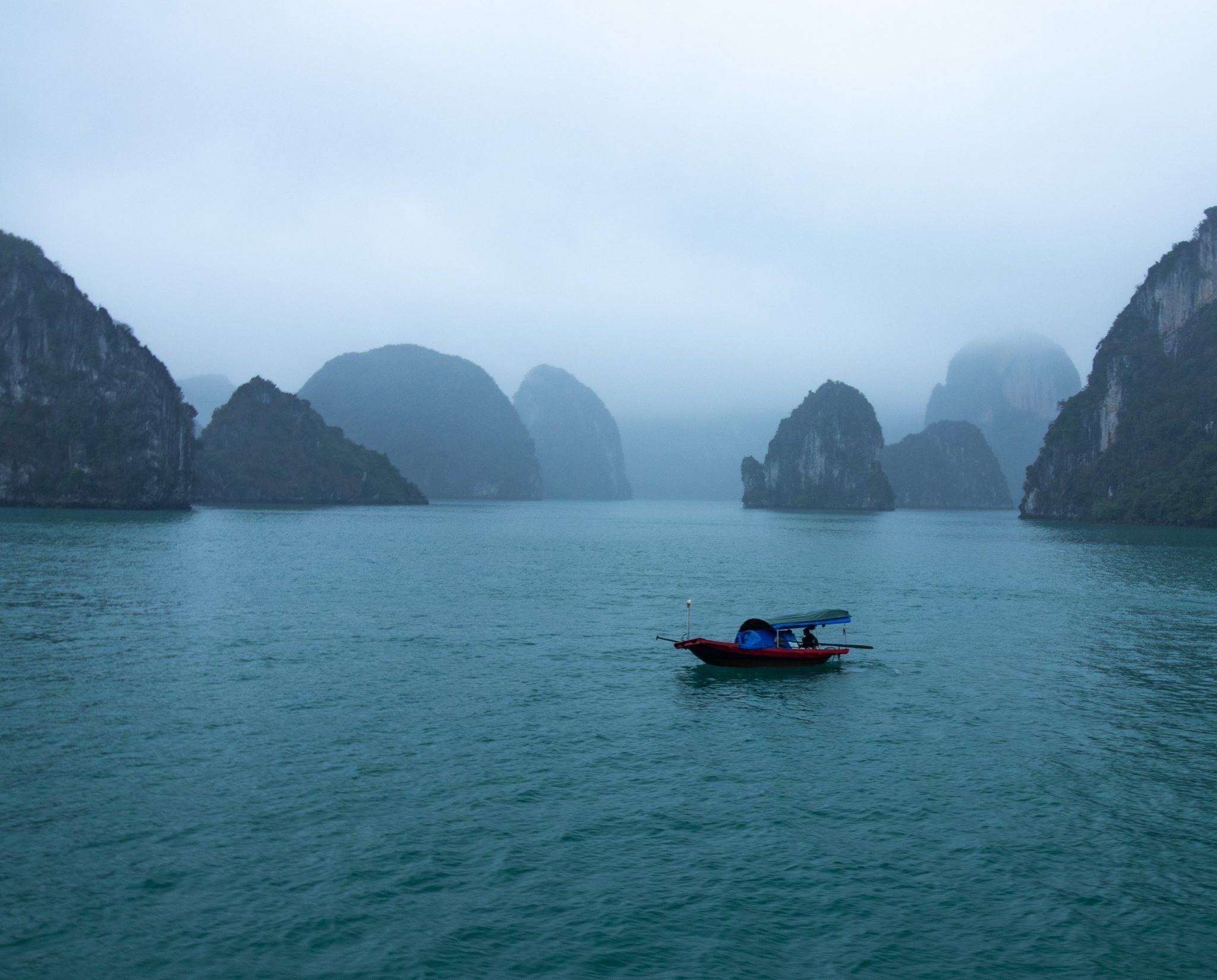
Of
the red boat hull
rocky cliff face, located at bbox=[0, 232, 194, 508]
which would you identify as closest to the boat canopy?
the red boat hull

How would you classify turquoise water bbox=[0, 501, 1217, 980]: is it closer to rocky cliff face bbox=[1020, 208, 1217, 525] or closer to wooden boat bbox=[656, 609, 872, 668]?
wooden boat bbox=[656, 609, 872, 668]

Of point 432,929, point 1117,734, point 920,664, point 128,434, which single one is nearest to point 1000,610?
point 920,664

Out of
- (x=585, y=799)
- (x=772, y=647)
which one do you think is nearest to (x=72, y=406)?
(x=772, y=647)

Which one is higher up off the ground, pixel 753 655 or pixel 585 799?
pixel 753 655

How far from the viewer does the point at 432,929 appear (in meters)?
15.1

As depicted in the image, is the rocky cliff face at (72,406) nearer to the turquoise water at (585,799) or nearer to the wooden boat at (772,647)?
the turquoise water at (585,799)

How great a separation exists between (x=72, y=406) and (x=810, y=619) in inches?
7026

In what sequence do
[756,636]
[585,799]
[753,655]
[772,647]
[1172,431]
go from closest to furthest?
[585,799] → [753,655] → [756,636] → [772,647] → [1172,431]

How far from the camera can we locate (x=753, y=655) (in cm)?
3712

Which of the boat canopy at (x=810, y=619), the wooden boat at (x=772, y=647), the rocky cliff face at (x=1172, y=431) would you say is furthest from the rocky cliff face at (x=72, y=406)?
the rocky cliff face at (x=1172, y=431)

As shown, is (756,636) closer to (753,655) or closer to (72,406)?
(753,655)

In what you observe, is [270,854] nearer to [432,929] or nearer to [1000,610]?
[432,929]

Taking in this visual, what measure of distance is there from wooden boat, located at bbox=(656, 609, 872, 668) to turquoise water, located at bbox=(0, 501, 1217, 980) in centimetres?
86

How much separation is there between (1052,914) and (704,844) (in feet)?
22.7
